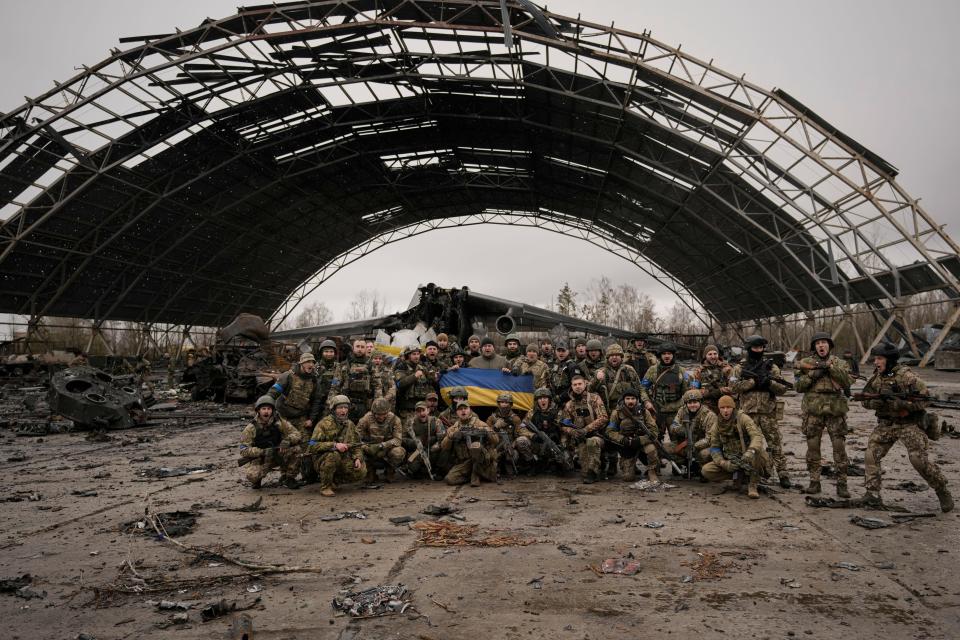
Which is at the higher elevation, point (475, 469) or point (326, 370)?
point (326, 370)

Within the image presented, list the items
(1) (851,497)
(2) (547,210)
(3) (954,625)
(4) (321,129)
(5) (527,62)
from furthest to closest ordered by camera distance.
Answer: (2) (547,210) → (4) (321,129) → (5) (527,62) → (1) (851,497) → (3) (954,625)

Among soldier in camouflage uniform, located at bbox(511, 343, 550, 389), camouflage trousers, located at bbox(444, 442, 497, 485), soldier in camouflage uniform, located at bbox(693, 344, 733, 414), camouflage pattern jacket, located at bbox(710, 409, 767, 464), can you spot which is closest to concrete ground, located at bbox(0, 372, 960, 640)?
camouflage trousers, located at bbox(444, 442, 497, 485)

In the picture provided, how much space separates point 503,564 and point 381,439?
3.43m

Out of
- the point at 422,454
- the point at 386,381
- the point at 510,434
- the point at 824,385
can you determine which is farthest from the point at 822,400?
the point at 386,381

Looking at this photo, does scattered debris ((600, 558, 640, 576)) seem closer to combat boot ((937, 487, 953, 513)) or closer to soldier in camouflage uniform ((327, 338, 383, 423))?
combat boot ((937, 487, 953, 513))

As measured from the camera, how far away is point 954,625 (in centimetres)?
317

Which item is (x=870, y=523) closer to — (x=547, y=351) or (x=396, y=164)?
(x=547, y=351)

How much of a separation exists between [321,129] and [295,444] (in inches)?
672

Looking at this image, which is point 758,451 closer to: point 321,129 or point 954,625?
point 954,625

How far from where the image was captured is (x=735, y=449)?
6.61 meters

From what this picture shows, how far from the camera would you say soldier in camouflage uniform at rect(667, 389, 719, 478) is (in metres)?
6.89

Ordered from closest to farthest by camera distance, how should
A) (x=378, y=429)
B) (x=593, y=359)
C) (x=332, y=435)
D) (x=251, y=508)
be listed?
(x=251, y=508)
(x=332, y=435)
(x=378, y=429)
(x=593, y=359)

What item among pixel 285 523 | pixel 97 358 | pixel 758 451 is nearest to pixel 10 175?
pixel 97 358

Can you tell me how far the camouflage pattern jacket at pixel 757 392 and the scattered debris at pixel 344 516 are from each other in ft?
15.8
